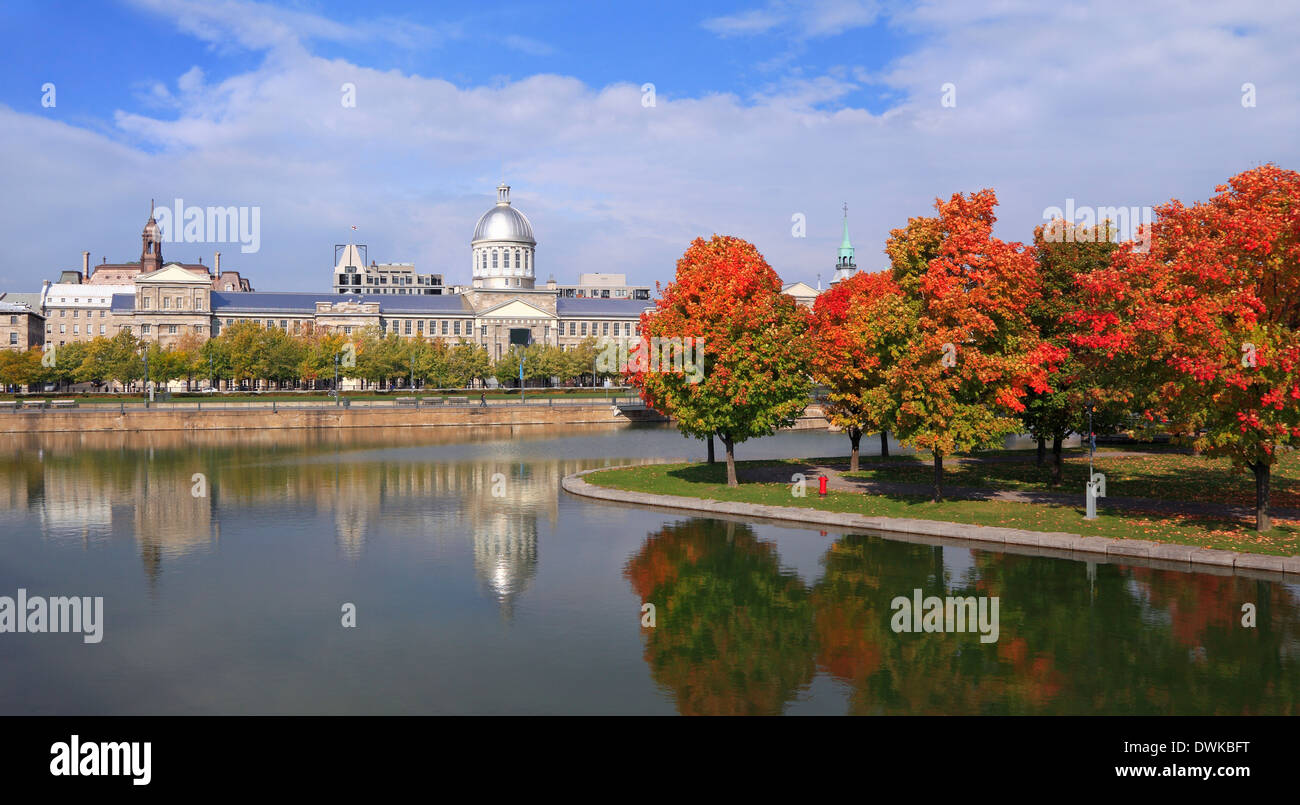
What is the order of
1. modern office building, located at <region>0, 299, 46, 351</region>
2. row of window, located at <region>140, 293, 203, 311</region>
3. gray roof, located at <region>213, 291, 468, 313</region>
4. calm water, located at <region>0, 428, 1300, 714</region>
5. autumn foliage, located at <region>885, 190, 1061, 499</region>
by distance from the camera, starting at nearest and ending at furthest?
calm water, located at <region>0, 428, 1300, 714</region> < autumn foliage, located at <region>885, 190, 1061, 499</region> < row of window, located at <region>140, 293, 203, 311</region> < modern office building, located at <region>0, 299, 46, 351</region> < gray roof, located at <region>213, 291, 468, 313</region>

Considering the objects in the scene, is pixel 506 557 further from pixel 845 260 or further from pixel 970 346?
pixel 845 260

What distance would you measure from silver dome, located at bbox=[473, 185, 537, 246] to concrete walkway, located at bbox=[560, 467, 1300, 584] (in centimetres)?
13257

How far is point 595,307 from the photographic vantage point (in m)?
170

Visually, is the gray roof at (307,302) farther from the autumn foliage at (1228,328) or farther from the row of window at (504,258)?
the autumn foliage at (1228,328)

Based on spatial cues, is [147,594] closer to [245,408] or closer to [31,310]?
[245,408]

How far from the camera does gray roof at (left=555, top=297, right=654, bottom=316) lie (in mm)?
167000

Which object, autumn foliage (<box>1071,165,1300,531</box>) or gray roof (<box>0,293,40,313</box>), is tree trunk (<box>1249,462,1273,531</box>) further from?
gray roof (<box>0,293,40,313</box>)

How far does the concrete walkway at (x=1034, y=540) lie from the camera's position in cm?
2412

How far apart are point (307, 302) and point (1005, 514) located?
144 metres

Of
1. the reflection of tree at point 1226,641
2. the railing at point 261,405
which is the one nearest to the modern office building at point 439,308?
the railing at point 261,405

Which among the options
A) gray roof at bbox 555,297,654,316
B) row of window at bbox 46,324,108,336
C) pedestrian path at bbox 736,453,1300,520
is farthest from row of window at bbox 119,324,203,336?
pedestrian path at bbox 736,453,1300,520

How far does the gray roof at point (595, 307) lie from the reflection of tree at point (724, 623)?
457ft

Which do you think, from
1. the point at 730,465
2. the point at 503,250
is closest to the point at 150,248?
the point at 503,250
